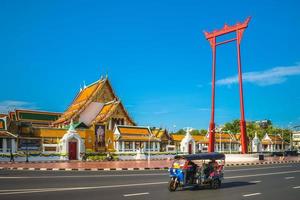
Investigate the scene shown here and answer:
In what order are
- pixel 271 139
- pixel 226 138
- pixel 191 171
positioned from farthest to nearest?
pixel 271 139
pixel 226 138
pixel 191 171

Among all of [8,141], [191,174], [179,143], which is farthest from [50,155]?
[191,174]

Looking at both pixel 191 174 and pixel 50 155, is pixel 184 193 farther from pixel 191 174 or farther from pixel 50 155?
pixel 50 155

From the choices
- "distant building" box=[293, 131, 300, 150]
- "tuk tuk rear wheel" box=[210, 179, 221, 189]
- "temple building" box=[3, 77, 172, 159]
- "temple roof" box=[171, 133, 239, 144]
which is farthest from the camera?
"distant building" box=[293, 131, 300, 150]

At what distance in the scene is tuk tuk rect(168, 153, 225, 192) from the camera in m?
14.5

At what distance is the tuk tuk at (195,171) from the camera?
1447 centimetres

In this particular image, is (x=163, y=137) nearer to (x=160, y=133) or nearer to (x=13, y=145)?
(x=160, y=133)

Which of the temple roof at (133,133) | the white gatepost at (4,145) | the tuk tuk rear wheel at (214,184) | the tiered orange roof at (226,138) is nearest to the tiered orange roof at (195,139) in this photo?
the tiered orange roof at (226,138)

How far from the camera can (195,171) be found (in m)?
15.2

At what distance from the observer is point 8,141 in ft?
150

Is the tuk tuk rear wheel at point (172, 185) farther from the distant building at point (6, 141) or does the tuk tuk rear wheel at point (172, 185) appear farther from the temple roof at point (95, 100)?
the temple roof at point (95, 100)

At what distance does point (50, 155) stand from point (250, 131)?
→ 65.2 metres

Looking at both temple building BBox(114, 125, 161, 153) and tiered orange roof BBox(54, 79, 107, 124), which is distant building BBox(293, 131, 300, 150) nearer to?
temple building BBox(114, 125, 161, 153)

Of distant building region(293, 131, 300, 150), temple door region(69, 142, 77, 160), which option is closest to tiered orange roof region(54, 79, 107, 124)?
temple door region(69, 142, 77, 160)

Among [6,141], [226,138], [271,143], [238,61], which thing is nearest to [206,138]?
[226,138]
